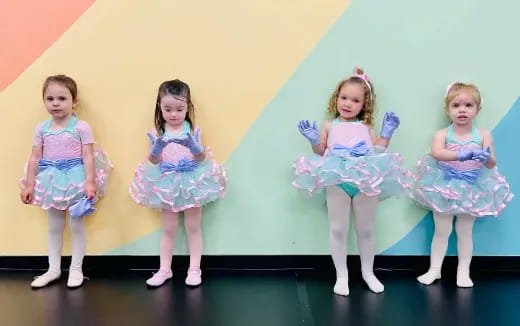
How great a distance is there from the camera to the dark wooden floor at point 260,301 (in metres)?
1.68

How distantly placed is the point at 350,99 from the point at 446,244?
0.75 meters

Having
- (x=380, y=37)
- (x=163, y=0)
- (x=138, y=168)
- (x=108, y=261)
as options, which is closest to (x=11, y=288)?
(x=108, y=261)

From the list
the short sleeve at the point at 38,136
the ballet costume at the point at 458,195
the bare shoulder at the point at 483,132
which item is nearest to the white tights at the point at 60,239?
the short sleeve at the point at 38,136

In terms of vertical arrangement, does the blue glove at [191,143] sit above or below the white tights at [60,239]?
above

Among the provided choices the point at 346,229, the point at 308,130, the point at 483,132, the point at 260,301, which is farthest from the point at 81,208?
the point at 483,132

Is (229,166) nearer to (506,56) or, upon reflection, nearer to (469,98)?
(469,98)

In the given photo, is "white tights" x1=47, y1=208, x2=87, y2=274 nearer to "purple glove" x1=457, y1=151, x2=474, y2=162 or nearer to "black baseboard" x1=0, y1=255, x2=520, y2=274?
"black baseboard" x1=0, y1=255, x2=520, y2=274

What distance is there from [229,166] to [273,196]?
0.24 metres

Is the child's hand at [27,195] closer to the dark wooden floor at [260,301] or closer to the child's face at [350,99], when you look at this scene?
the dark wooden floor at [260,301]

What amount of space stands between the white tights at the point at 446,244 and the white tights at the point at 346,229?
25 centimetres

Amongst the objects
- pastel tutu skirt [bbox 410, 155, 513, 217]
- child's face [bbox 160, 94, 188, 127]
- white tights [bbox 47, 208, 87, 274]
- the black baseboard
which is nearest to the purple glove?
pastel tutu skirt [bbox 410, 155, 513, 217]

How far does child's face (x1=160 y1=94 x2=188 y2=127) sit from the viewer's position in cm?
192

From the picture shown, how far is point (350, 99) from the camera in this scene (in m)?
1.92

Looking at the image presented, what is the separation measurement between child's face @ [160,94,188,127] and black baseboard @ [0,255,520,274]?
65 centimetres
